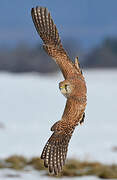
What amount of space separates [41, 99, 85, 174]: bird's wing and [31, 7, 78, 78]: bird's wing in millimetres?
258

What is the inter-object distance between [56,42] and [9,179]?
6001 mm

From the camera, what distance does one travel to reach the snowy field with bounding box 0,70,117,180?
45.4 ft

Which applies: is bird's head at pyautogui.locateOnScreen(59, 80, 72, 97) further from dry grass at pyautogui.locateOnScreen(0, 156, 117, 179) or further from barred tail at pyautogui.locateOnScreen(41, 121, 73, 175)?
dry grass at pyautogui.locateOnScreen(0, 156, 117, 179)

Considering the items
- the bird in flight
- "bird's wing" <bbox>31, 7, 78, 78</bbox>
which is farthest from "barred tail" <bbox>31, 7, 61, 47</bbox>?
the bird in flight

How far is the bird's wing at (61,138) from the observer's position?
180cm

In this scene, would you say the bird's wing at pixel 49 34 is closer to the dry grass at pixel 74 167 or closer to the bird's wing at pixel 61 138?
the bird's wing at pixel 61 138

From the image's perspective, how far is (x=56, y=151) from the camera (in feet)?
6.07

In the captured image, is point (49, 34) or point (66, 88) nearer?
point (66, 88)

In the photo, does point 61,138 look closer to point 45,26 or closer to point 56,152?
point 56,152

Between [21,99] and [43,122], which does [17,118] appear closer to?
[43,122]

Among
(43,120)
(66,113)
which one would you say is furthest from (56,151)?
(43,120)

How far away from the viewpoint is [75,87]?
179 centimetres

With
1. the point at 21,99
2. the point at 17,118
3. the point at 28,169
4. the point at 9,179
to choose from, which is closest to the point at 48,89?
the point at 21,99

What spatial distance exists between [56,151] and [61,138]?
7 centimetres
